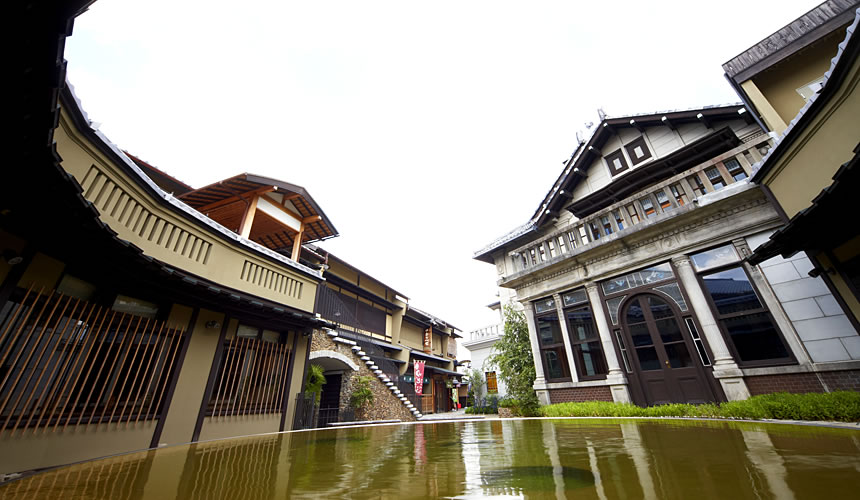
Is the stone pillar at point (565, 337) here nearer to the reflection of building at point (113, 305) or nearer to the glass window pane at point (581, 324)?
the glass window pane at point (581, 324)

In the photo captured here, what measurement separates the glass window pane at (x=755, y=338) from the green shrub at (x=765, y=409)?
1226 mm

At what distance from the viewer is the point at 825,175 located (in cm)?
582

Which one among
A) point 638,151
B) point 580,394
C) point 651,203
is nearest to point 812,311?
point 651,203

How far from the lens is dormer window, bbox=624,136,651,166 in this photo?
38.7 feet

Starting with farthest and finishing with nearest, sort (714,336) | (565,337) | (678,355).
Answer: (565,337) < (678,355) < (714,336)

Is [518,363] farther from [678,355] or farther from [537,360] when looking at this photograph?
[678,355]

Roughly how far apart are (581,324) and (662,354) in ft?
8.26

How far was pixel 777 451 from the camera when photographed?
2967mm

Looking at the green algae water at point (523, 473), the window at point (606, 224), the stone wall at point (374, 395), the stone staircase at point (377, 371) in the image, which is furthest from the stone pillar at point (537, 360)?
the green algae water at point (523, 473)

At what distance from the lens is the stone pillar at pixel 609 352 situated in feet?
31.5

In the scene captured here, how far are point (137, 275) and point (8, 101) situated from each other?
4136 mm

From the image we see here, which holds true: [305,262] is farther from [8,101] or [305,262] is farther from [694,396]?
[694,396]

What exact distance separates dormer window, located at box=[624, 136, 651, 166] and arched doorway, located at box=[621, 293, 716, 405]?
17.4 ft

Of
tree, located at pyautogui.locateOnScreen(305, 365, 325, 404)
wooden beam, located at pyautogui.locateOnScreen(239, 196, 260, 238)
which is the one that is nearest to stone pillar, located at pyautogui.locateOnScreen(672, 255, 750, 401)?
tree, located at pyautogui.locateOnScreen(305, 365, 325, 404)
